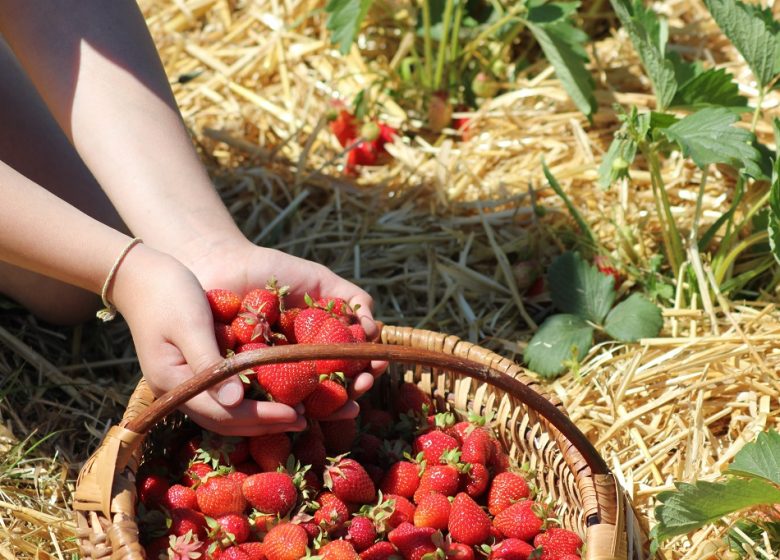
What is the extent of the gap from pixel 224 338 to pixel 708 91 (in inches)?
40.0

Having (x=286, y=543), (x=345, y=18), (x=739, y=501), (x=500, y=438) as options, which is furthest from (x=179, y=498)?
(x=345, y=18)

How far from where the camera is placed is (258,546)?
1111 mm

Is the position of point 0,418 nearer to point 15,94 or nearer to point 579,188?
point 15,94

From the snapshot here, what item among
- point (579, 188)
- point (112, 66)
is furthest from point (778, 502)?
point (112, 66)

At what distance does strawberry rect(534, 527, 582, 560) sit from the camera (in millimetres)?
1125

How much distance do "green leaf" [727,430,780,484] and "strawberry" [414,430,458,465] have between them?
1.23 feet

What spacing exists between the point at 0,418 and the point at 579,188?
1218 millimetres

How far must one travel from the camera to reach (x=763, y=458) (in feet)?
4.02

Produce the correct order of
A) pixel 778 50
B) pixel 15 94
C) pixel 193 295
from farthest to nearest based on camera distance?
pixel 15 94 < pixel 778 50 < pixel 193 295

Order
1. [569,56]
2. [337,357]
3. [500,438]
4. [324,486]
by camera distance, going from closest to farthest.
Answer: [337,357], [324,486], [500,438], [569,56]

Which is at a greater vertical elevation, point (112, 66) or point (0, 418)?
point (112, 66)

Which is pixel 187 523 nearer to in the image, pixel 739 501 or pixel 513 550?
pixel 513 550

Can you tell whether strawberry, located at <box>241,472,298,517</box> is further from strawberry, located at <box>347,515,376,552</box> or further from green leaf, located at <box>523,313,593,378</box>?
green leaf, located at <box>523,313,593,378</box>

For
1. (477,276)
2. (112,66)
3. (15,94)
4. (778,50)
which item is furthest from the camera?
(477,276)
